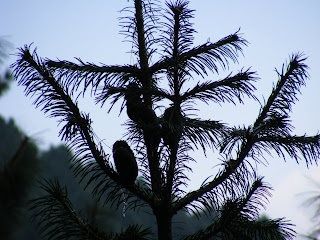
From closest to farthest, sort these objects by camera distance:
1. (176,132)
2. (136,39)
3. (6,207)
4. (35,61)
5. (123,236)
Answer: (176,132)
(123,236)
(35,61)
(136,39)
(6,207)

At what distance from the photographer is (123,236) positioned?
1714mm

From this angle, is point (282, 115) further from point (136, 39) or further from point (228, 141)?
point (136, 39)

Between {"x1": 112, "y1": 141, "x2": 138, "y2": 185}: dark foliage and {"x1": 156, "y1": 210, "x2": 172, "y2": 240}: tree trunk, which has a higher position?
{"x1": 112, "y1": 141, "x2": 138, "y2": 185}: dark foliage

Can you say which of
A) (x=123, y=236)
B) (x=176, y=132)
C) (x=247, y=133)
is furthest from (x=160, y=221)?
(x=247, y=133)

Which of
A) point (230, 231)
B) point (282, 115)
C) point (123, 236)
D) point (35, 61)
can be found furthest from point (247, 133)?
point (35, 61)

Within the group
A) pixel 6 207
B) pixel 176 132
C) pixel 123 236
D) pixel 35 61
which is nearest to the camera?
pixel 176 132

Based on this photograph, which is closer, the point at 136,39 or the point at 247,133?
the point at 247,133

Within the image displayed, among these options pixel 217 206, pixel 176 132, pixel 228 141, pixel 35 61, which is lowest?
pixel 217 206

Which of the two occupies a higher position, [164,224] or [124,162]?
[124,162]

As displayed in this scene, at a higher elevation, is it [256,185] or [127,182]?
[256,185]

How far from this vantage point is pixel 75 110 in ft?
5.84

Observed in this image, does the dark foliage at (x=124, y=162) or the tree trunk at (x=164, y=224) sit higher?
the dark foliage at (x=124, y=162)

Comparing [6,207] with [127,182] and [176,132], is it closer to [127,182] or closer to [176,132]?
[127,182]

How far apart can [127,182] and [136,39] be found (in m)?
0.91
